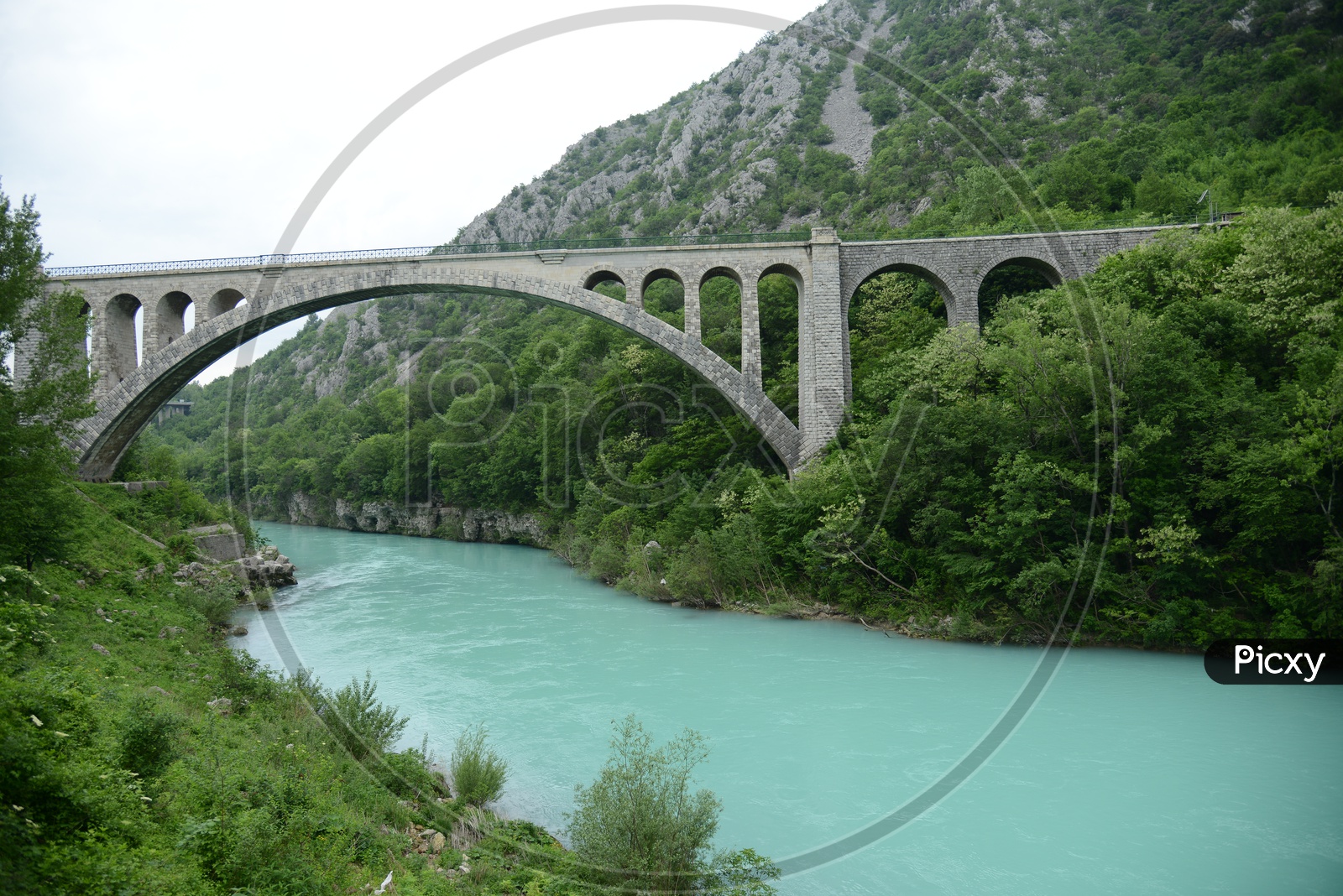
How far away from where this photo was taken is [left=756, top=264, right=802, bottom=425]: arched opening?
63.9 ft

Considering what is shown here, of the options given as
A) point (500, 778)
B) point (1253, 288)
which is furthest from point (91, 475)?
point (1253, 288)

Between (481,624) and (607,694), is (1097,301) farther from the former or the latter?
(481,624)

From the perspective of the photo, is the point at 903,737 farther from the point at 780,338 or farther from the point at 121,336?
the point at 121,336

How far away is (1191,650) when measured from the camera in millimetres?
10883

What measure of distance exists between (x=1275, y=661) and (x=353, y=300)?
21824 millimetres

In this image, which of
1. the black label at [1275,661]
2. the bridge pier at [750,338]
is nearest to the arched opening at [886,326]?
the bridge pier at [750,338]

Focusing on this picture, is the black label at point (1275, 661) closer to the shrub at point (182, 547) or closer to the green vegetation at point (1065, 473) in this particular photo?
the green vegetation at point (1065, 473)

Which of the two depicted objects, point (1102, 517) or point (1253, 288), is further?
point (1253, 288)

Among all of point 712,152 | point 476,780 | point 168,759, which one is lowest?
point 476,780

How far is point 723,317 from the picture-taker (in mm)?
26219

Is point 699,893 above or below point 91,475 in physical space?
below

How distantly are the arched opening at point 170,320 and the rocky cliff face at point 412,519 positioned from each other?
13194mm

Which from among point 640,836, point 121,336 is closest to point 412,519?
point 121,336

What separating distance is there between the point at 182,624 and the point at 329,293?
11181 millimetres
